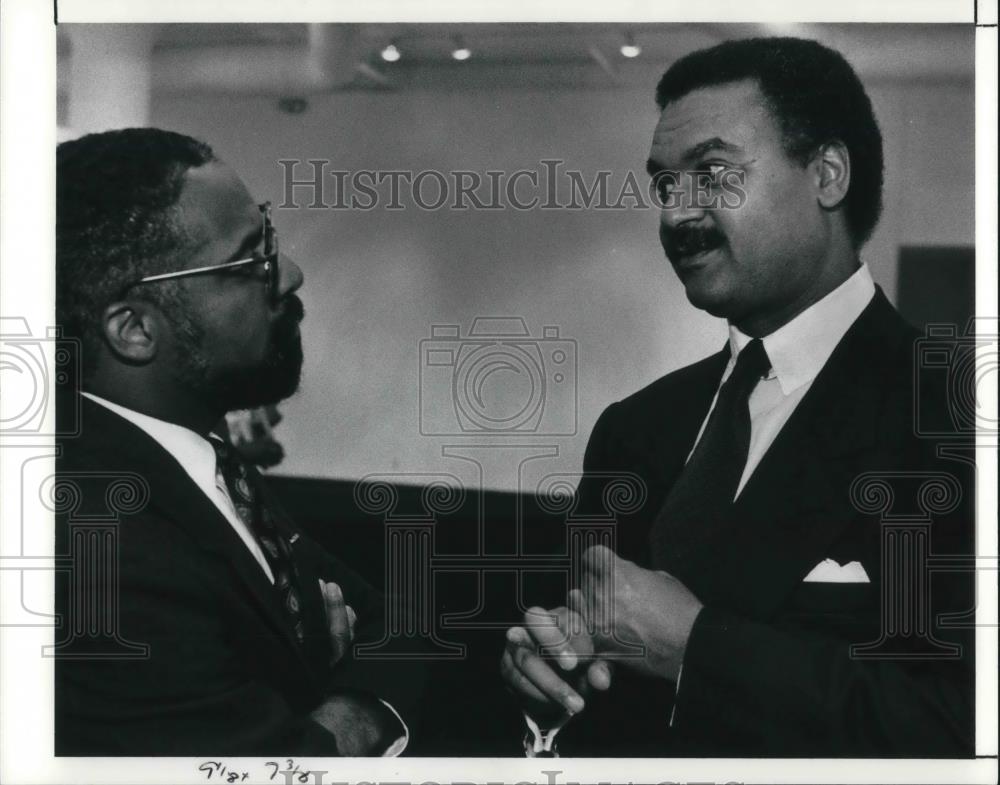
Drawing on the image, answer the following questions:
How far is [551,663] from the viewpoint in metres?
2.71

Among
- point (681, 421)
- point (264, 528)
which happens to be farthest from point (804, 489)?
point (264, 528)

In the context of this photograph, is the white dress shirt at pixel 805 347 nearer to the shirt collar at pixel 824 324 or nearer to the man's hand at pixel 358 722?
the shirt collar at pixel 824 324

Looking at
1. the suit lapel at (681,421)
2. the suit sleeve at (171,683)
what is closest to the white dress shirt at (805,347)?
the suit lapel at (681,421)

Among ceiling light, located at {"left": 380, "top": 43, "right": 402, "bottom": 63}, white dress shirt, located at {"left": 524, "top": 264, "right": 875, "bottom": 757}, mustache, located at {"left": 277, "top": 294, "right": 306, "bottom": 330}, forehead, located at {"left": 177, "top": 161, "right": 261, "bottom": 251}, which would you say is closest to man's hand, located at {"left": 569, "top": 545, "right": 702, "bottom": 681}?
white dress shirt, located at {"left": 524, "top": 264, "right": 875, "bottom": 757}

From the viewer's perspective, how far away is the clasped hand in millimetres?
2650

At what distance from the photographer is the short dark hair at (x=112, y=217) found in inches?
104

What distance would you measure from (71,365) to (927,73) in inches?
88.1

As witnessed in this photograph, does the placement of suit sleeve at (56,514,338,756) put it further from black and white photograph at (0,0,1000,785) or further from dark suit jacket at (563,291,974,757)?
dark suit jacket at (563,291,974,757)

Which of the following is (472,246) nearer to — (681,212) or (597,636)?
(681,212)

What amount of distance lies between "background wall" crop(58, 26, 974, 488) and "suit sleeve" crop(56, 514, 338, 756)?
40cm

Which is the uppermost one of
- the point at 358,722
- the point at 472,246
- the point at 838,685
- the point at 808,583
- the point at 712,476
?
the point at 472,246

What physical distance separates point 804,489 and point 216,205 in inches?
62.4

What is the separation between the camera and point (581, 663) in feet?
8.82
